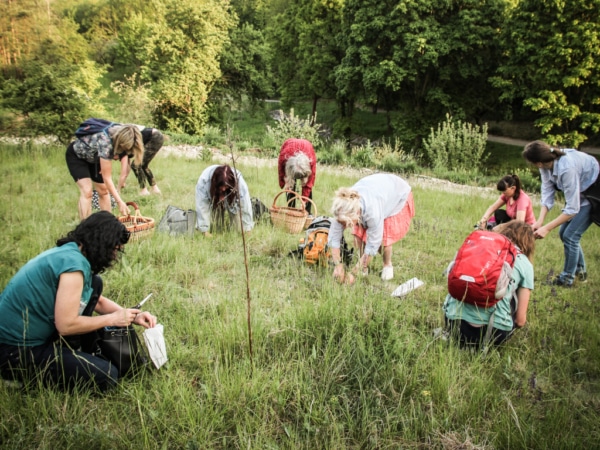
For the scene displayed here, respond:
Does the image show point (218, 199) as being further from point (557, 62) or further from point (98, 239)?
point (557, 62)

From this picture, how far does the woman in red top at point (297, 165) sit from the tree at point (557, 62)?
55.3ft

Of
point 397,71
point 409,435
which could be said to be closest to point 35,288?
point 409,435

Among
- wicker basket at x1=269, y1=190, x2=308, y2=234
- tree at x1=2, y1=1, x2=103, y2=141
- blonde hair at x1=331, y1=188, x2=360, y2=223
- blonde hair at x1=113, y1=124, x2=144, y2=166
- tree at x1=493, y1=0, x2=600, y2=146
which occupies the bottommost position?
wicker basket at x1=269, y1=190, x2=308, y2=234

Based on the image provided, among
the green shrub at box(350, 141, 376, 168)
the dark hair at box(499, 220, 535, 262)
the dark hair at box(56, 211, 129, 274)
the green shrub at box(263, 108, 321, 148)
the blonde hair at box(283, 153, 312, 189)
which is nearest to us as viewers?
the dark hair at box(56, 211, 129, 274)

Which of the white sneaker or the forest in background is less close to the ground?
the forest in background

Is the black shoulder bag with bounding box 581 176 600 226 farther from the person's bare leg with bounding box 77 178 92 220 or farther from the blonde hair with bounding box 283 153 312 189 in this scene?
the person's bare leg with bounding box 77 178 92 220

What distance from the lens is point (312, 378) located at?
2.46 meters

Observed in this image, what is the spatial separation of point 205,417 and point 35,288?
1229 millimetres

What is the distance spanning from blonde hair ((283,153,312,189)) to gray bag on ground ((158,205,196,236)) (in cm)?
151

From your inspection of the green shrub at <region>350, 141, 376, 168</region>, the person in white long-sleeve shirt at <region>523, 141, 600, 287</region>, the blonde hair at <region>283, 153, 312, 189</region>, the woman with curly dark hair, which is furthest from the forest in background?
the person in white long-sleeve shirt at <region>523, 141, 600, 287</region>

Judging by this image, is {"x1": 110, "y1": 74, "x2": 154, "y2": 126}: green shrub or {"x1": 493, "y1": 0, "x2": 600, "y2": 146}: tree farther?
{"x1": 110, "y1": 74, "x2": 154, "y2": 126}: green shrub

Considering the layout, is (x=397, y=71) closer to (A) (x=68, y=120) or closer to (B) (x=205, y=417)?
(A) (x=68, y=120)

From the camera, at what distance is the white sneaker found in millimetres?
4469

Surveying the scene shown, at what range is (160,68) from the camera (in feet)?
80.4
